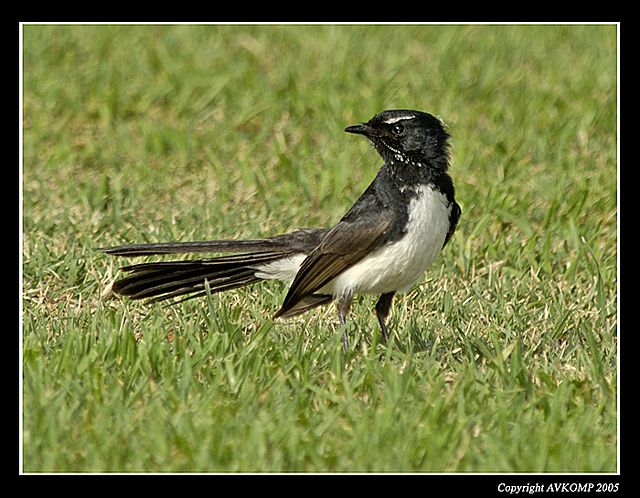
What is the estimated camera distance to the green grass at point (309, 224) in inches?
183

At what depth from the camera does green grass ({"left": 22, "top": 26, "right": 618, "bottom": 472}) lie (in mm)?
4645

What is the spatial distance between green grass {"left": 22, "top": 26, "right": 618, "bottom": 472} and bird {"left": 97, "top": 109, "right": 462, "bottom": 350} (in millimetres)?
240

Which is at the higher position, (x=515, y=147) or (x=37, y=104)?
(x=37, y=104)

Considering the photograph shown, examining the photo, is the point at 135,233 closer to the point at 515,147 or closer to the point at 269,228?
the point at 269,228

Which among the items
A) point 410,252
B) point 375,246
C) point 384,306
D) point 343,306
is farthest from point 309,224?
point 410,252

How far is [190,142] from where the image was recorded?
9734 mm

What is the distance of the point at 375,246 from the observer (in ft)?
19.0

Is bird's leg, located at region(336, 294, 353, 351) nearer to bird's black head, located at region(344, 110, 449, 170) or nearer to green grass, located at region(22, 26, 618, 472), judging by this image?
green grass, located at region(22, 26, 618, 472)

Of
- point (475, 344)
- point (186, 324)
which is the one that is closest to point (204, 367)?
point (186, 324)

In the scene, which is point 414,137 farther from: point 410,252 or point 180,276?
point 180,276

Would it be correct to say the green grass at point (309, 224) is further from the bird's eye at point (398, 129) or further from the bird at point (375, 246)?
the bird's eye at point (398, 129)

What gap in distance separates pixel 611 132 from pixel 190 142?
15.6ft

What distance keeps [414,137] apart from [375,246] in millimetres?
768

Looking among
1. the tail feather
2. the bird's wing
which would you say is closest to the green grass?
the tail feather
